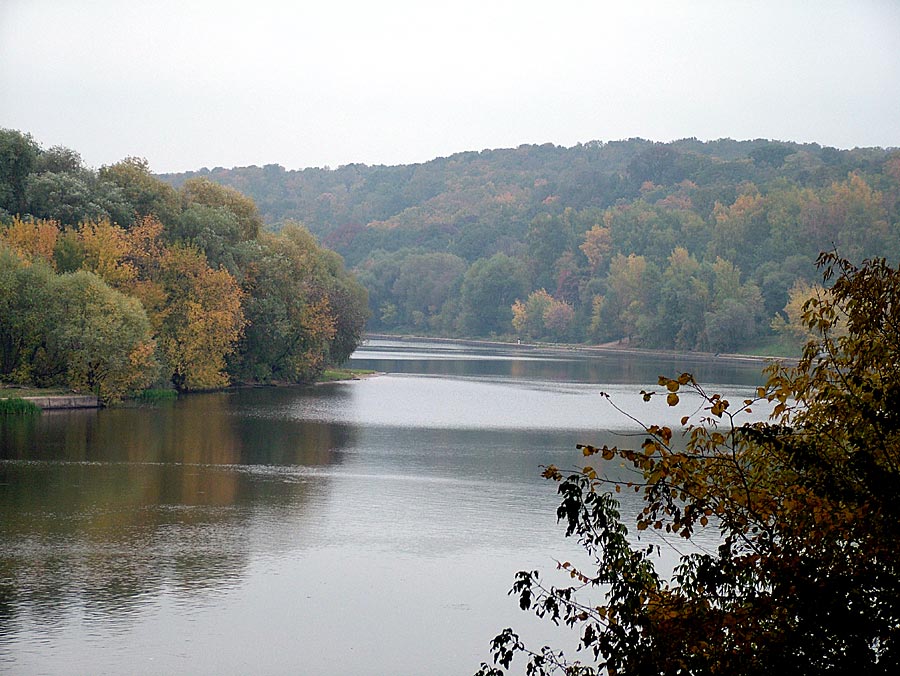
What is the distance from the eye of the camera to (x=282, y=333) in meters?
55.7

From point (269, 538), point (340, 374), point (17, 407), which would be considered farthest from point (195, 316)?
point (269, 538)

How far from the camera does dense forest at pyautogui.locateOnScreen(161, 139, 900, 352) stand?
368 feet

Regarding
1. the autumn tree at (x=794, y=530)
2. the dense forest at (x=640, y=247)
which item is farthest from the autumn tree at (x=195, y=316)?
the dense forest at (x=640, y=247)

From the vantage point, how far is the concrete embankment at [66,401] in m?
40.1

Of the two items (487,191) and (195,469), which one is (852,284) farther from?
(487,191)

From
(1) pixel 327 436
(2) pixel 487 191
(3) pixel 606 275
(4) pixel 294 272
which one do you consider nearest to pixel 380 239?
(2) pixel 487 191

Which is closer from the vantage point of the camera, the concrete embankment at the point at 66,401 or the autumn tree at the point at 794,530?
the autumn tree at the point at 794,530

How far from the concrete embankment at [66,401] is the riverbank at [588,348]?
6241cm

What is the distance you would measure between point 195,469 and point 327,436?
861 centimetres

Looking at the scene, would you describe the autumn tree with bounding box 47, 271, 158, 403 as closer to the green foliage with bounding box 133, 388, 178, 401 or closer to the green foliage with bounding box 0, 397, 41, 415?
the green foliage with bounding box 133, 388, 178, 401

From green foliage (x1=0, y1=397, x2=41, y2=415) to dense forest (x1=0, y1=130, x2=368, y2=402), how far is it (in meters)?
2.91

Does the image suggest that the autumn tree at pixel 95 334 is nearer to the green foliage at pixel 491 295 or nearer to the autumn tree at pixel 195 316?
the autumn tree at pixel 195 316

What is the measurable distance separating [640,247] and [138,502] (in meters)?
122

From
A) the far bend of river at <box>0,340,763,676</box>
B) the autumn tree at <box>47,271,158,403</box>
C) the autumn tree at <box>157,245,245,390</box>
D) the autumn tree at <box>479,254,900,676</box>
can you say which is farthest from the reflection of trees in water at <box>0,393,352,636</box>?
the autumn tree at <box>157,245,245,390</box>
